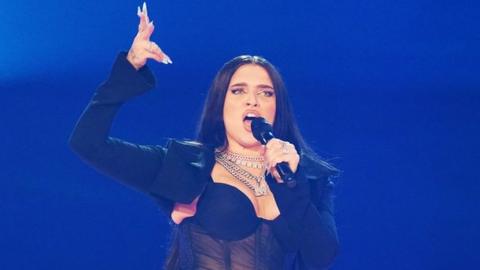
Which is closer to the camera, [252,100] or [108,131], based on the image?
[108,131]

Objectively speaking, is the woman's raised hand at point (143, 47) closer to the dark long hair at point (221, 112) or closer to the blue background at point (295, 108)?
the dark long hair at point (221, 112)

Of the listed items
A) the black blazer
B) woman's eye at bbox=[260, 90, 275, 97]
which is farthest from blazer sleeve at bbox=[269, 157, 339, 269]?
woman's eye at bbox=[260, 90, 275, 97]

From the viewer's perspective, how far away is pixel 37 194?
2.05 meters

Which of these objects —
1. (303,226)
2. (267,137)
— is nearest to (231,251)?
(303,226)

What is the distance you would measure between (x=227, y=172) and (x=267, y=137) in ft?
0.82

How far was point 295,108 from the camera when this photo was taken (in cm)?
214

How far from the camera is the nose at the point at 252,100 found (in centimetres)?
162

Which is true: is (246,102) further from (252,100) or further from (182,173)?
(182,173)

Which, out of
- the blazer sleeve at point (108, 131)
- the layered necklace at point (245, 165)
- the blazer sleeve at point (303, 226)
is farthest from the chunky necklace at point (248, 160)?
the blazer sleeve at point (108, 131)

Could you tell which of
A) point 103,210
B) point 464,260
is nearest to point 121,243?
point 103,210

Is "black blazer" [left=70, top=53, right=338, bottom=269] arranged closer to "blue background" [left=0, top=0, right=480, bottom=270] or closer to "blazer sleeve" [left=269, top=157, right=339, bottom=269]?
"blazer sleeve" [left=269, top=157, right=339, bottom=269]

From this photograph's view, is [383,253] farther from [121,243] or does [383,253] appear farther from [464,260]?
[121,243]

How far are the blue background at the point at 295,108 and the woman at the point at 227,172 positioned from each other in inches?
Answer: 16.6

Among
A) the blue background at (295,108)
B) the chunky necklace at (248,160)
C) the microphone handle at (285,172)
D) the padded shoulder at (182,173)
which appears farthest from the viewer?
the blue background at (295,108)
